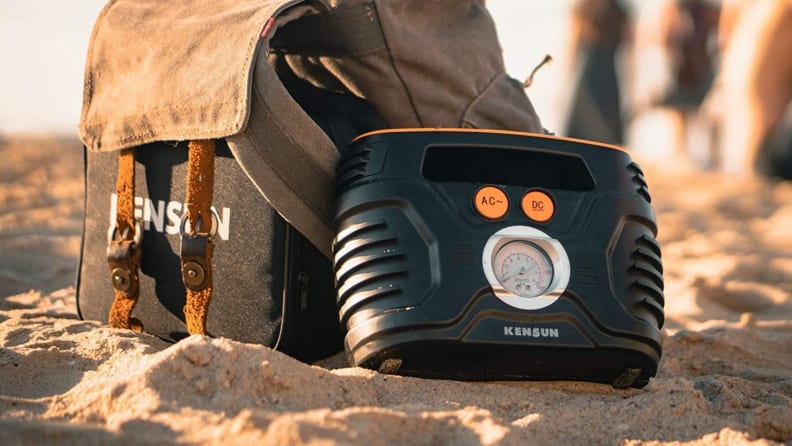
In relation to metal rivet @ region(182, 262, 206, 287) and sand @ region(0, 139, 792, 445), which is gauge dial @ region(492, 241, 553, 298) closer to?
sand @ region(0, 139, 792, 445)

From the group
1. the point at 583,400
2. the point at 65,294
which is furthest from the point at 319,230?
the point at 65,294

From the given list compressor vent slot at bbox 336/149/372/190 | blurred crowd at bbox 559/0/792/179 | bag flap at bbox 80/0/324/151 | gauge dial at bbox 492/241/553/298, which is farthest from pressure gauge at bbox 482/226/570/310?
blurred crowd at bbox 559/0/792/179

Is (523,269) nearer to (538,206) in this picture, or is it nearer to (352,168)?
(538,206)

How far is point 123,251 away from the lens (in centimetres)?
191

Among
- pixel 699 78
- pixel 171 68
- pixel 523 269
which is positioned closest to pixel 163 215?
pixel 171 68

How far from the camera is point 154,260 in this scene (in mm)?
1916

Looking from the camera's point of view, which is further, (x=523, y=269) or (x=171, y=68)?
(x=171, y=68)

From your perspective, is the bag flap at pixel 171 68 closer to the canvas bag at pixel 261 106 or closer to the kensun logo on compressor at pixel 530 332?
the canvas bag at pixel 261 106

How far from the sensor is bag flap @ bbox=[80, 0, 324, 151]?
1.72 meters

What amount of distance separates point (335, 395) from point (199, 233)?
0.54 meters

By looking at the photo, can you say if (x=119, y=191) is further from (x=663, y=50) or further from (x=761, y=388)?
(x=663, y=50)

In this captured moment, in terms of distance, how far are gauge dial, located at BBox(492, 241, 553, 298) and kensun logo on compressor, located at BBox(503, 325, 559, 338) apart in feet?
0.21

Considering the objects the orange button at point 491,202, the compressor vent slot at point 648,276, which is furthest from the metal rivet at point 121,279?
the compressor vent slot at point 648,276

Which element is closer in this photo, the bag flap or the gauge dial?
the gauge dial
